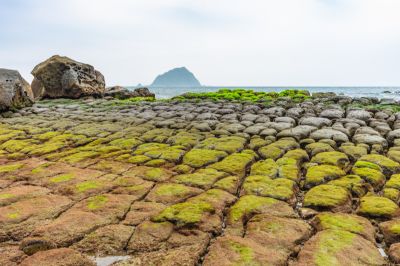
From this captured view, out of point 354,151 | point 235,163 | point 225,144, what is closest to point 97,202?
point 235,163

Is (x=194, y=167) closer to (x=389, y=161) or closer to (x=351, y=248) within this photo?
(x=351, y=248)

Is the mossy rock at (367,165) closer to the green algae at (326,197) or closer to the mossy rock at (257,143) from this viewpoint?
the green algae at (326,197)

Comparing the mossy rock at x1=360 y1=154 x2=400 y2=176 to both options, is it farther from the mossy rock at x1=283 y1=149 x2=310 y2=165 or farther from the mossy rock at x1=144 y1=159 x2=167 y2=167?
the mossy rock at x1=144 y1=159 x2=167 y2=167

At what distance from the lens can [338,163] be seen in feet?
24.5

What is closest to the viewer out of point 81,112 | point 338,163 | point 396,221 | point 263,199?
point 396,221

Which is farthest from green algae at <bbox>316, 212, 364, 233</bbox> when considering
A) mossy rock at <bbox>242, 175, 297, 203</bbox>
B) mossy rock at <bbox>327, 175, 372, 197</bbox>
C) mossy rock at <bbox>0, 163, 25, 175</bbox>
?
mossy rock at <bbox>0, 163, 25, 175</bbox>

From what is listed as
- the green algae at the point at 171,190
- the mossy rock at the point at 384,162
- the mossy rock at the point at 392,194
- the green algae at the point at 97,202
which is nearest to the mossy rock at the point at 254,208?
the green algae at the point at 171,190

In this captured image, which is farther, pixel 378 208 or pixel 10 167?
pixel 10 167

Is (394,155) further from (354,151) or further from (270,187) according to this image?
(270,187)

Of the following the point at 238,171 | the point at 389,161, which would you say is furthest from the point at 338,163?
the point at 238,171

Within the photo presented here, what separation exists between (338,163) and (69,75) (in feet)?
71.1

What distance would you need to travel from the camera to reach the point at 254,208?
5.25 metres

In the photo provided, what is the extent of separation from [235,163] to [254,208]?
2376 millimetres

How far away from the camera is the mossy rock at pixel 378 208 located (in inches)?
201
